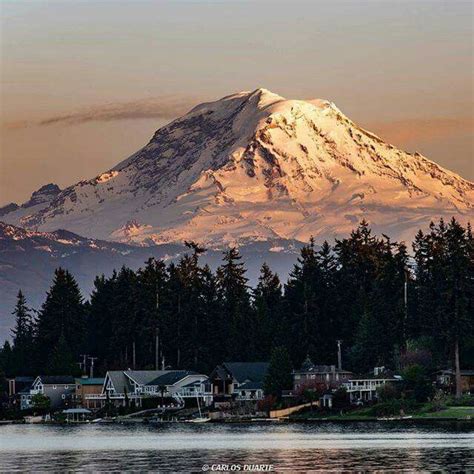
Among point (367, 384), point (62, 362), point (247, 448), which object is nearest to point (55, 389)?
point (62, 362)

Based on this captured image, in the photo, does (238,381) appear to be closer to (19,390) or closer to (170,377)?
(170,377)

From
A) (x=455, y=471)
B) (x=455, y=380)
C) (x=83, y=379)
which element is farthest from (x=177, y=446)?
(x=83, y=379)

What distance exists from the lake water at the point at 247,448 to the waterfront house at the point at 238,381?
95.4 ft

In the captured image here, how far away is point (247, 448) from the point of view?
A: 112m

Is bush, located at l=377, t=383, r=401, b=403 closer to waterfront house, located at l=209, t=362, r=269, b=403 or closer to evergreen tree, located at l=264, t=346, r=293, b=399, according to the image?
evergreen tree, located at l=264, t=346, r=293, b=399

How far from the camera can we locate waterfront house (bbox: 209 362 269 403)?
179000 mm

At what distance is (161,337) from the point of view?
19275 centimetres

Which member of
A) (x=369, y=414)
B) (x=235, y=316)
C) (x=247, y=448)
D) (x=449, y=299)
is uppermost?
(x=235, y=316)

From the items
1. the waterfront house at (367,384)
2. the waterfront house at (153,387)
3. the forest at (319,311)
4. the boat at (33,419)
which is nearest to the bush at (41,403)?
the boat at (33,419)

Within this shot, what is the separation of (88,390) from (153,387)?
1083 cm

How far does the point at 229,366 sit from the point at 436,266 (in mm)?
28859

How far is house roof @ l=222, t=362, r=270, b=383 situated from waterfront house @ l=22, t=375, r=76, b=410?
2033 centimetres

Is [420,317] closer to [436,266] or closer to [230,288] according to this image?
[436,266]

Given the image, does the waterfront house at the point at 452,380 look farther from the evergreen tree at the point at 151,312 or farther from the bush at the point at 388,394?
the evergreen tree at the point at 151,312
